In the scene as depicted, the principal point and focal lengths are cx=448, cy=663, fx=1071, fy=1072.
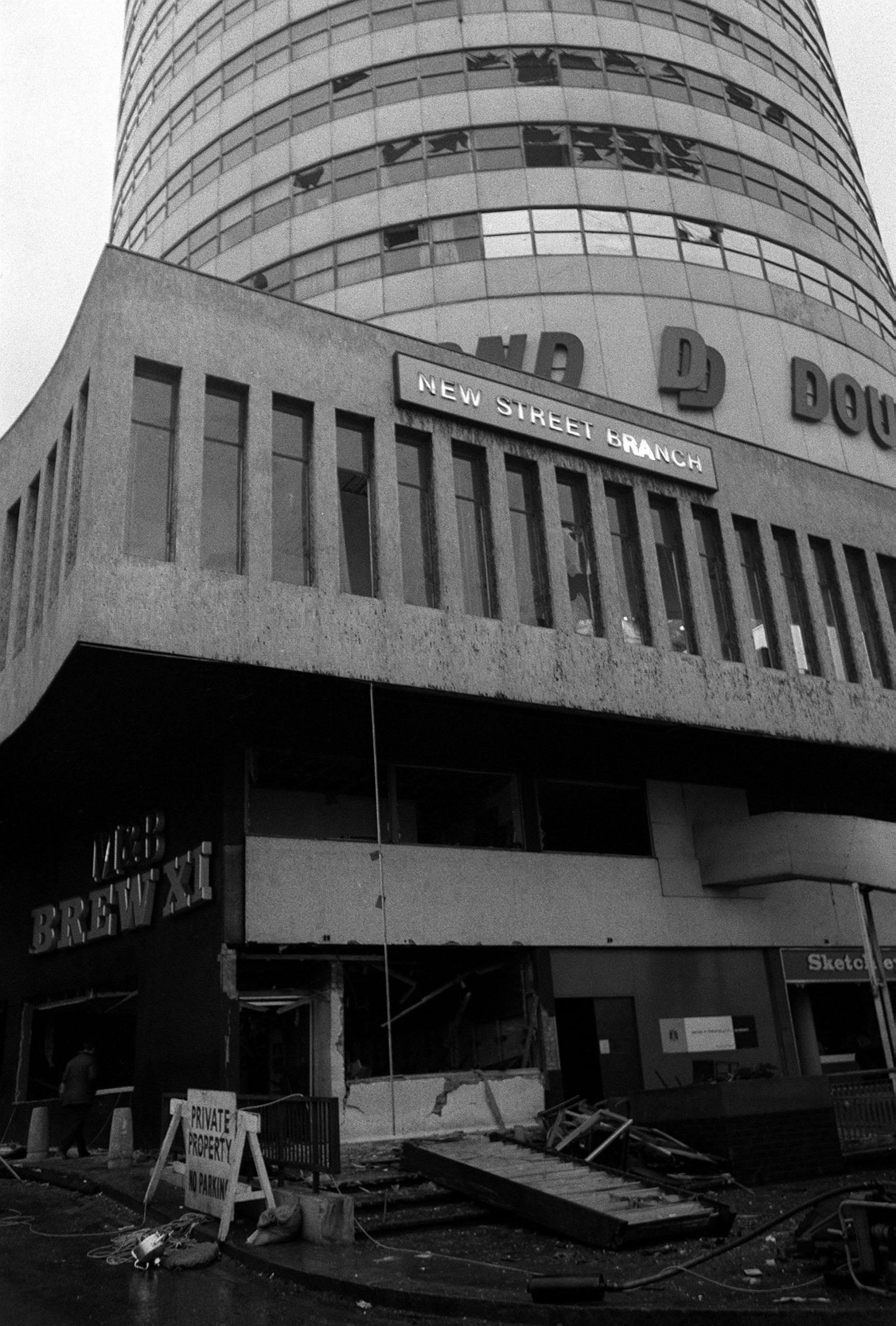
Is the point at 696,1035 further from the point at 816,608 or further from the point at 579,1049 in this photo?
the point at 816,608

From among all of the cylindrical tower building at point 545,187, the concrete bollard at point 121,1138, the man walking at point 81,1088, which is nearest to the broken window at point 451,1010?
the concrete bollard at point 121,1138

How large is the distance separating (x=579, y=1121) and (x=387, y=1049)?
213 inches

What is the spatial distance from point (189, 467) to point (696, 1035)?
14116 millimetres

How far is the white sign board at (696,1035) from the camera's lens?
2042 centimetres

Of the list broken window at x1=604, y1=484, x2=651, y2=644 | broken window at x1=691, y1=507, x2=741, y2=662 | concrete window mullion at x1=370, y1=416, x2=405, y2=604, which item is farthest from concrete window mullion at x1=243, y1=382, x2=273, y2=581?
broken window at x1=691, y1=507, x2=741, y2=662

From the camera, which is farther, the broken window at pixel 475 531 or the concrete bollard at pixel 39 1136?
the broken window at pixel 475 531

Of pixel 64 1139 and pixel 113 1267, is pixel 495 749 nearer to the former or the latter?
pixel 64 1139

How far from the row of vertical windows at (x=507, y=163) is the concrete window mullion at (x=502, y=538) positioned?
1589 centimetres

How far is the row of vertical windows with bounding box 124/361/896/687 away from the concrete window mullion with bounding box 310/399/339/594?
0.16 metres

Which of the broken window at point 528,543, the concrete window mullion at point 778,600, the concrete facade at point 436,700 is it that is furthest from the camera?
the concrete window mullion at point 778,600

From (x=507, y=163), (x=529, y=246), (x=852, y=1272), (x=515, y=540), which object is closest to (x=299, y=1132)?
(x=852, y=1272)

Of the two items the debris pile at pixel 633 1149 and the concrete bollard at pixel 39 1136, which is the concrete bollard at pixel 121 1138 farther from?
the debris pile at pixel 633 1149

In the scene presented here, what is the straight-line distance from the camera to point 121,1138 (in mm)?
17125

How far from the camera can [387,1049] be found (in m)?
18.8
